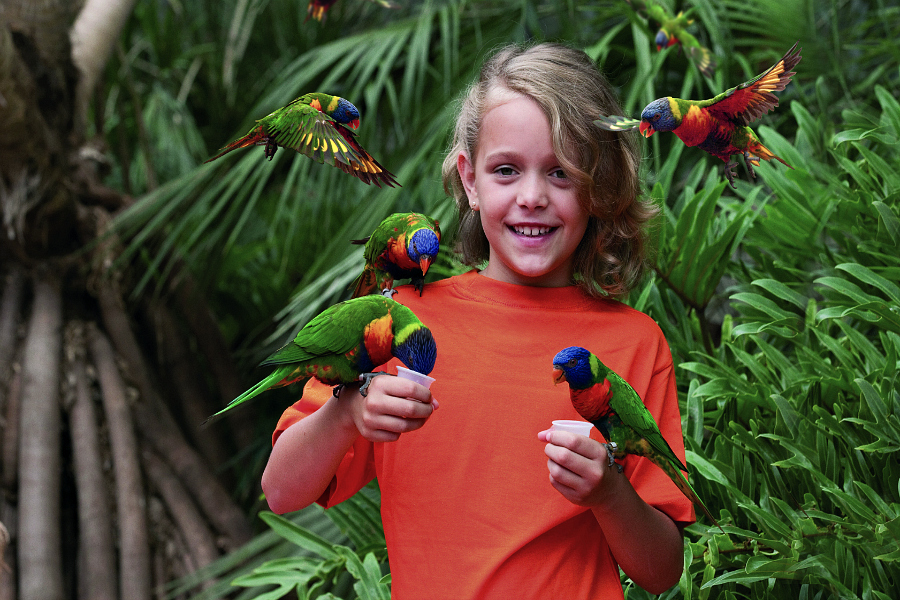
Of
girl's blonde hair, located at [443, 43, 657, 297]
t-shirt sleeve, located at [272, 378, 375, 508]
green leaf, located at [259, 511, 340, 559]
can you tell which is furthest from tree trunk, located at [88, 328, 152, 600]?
girl's blonde hair, located at [443, 43, 657, 297]

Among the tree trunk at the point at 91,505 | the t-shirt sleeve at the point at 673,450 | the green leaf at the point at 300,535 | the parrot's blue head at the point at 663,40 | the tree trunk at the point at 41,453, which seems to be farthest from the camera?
the tree trunk at the point at 91,505

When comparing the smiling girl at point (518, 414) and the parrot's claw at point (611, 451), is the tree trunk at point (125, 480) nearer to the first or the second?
the smiling girl at point (518, 414)

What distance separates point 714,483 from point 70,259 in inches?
78.5

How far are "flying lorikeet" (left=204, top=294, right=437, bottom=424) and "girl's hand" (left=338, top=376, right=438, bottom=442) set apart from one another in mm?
18

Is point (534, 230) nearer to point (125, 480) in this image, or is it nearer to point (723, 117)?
point (723, 117)

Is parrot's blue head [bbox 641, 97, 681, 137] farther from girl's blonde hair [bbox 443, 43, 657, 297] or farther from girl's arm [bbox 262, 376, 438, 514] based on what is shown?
girl's arm [bbox 262, 376, 438, 514]

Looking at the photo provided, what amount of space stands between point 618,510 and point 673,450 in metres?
0.12

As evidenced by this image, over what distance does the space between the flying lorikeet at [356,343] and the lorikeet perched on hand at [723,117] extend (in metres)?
0.22

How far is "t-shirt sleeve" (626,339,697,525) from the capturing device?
73cm

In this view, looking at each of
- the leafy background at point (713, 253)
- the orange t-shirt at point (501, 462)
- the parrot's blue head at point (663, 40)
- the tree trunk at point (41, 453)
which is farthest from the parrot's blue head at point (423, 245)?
the tree trunk at point (41, 453)

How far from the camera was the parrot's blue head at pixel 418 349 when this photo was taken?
535mm

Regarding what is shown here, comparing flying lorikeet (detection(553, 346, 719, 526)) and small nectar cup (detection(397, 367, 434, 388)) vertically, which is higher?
small nectar cup (detection(397, 367, 434, 388))

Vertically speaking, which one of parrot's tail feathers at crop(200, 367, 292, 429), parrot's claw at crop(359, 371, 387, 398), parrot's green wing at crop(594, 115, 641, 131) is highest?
parrot's green wing at crop(594, 115, 641, 131)

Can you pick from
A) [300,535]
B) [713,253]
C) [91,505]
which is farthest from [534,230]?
[91,505]
